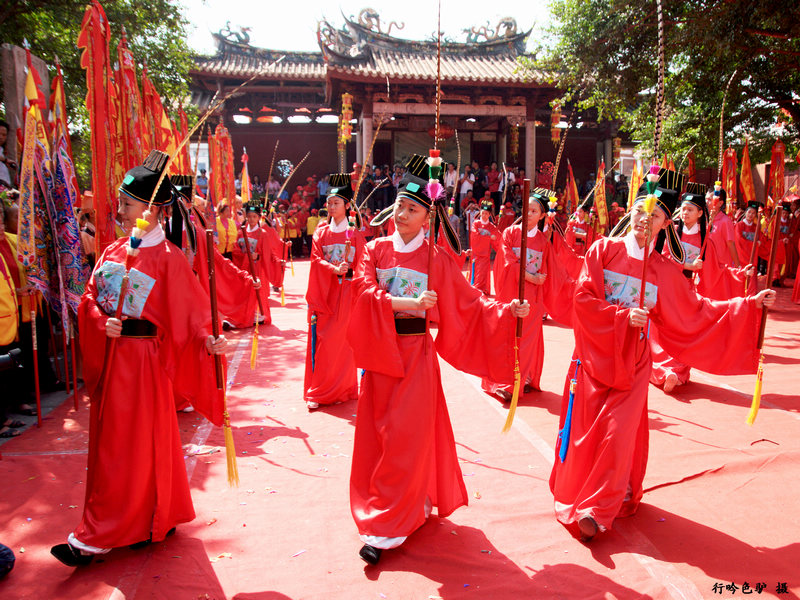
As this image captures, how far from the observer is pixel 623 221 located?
3521mm

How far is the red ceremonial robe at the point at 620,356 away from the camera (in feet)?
10.4

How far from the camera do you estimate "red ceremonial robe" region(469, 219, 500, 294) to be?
1077 cm

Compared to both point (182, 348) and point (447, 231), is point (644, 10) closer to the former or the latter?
point (447, 231)

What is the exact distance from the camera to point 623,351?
126 inches

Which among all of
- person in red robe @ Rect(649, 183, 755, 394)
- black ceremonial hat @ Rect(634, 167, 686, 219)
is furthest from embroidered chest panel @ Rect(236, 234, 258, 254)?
black ceremonial hat @ Rect(634, 167, 686, 219)

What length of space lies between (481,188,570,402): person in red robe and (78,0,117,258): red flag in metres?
3.63

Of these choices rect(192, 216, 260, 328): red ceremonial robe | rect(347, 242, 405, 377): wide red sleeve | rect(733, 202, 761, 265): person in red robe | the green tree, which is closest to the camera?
rect(347, 242, 405, 377): wide red sleeve

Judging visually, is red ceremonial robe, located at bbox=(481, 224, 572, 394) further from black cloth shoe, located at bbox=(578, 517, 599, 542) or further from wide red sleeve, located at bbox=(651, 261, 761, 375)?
black cloth shoe, located at bbox=(578, 517, 599, 542)

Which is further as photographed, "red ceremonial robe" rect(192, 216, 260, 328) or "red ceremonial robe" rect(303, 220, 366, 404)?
"red ceremonial robe" rect(303, 220, 366, 404)

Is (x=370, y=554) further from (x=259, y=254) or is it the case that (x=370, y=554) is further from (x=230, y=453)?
(x=259, y=254)

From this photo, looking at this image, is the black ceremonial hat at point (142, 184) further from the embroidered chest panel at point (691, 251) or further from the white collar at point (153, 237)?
the embroidered chest panel at point (691, 251)

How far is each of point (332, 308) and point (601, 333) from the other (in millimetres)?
2900

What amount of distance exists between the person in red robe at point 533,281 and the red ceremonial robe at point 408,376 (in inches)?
99.0

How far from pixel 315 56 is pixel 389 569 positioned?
2155 cm
